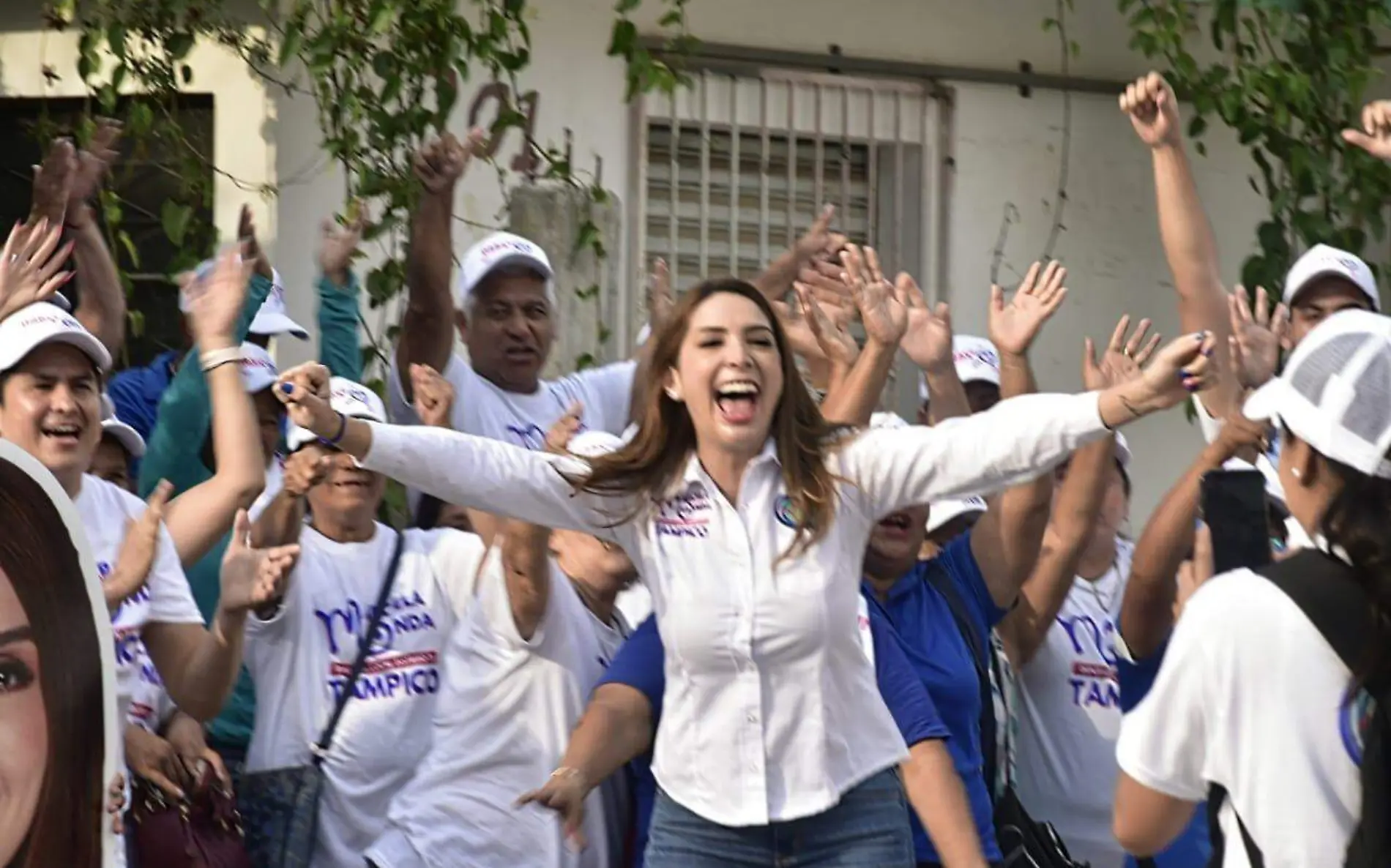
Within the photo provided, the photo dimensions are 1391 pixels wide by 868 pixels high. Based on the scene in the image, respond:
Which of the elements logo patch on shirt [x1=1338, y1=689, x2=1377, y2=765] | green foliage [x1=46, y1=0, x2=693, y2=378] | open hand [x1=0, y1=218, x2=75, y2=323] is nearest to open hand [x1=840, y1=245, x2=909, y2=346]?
green foliage [x1=46, y1=0, x2=693, y2=378]

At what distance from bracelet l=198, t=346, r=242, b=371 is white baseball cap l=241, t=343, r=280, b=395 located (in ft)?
2.24

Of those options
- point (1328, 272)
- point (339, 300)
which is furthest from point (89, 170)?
point (1328, 272)

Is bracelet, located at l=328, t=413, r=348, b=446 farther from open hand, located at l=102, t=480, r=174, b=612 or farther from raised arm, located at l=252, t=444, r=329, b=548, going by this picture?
raised arm, located at l=252, t=444, r=329, b=548

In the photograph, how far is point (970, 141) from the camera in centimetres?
925

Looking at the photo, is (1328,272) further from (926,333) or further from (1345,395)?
(1345,395)

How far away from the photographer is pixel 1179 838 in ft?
17.2

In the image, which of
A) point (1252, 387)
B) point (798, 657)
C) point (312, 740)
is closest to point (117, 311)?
point (312, 740)

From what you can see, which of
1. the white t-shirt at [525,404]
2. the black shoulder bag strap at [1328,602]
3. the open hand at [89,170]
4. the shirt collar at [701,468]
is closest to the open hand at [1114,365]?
the shirt collar at [701,468]

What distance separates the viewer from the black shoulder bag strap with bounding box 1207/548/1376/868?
10.4 feet

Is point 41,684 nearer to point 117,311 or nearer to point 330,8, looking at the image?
point 117,311

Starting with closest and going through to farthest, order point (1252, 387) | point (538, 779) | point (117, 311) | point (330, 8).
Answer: point (538, 779) → point (1252, 387) → point (117, 311) → point (330, 8)

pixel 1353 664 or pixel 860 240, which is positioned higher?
pixel 860 240

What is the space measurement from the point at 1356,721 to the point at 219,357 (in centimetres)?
281

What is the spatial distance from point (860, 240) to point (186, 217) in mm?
3191
